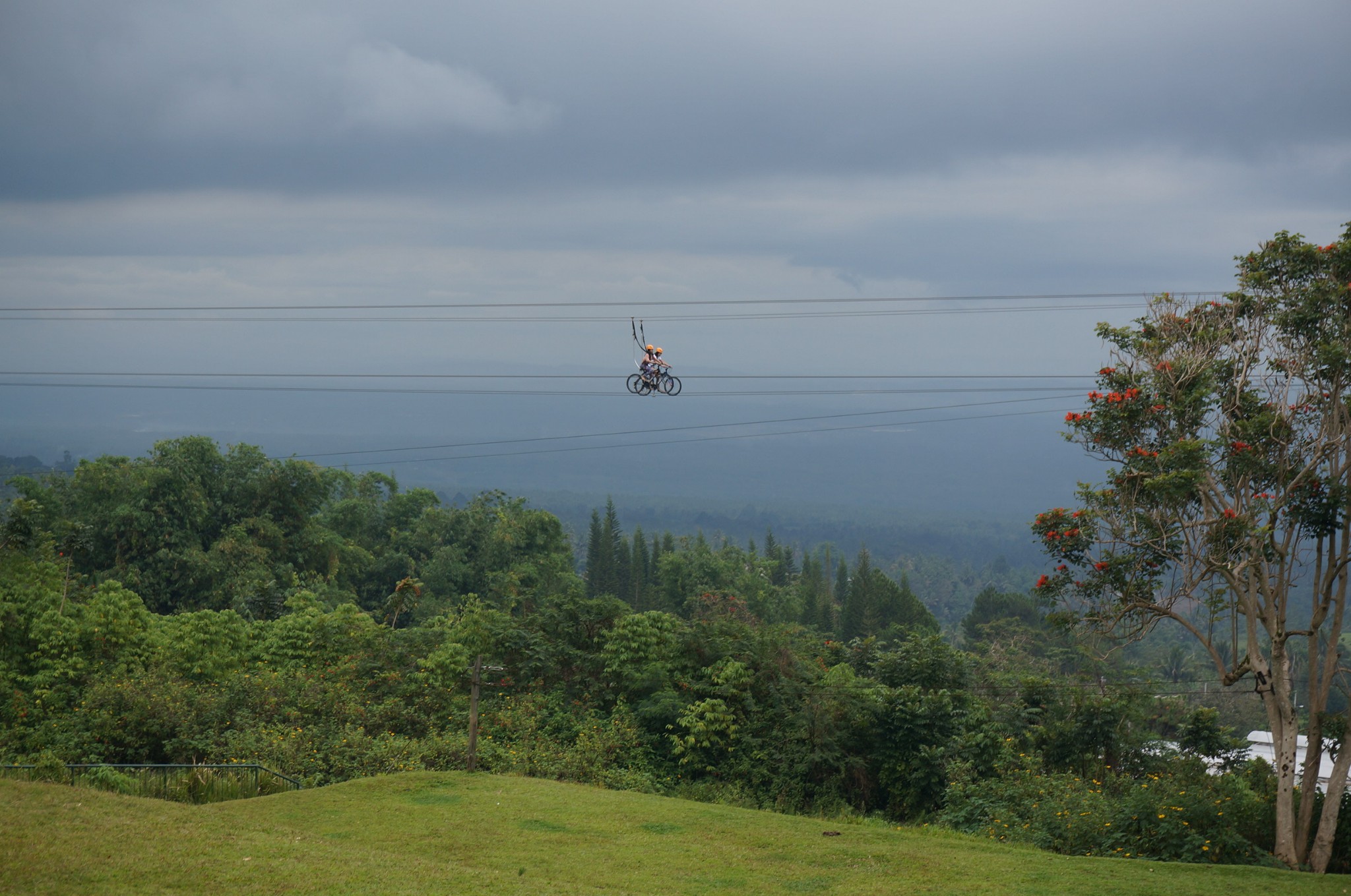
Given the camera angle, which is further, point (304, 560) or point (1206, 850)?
point (304, 560)

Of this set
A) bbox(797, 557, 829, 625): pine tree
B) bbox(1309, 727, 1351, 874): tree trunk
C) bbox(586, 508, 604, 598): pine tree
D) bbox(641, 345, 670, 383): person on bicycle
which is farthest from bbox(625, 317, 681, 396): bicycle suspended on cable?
bbox(586, 508, 604, 598): pine tree

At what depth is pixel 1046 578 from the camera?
674 inches

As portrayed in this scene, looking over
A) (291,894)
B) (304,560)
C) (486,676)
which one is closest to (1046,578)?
(291,894)

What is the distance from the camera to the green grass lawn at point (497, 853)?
12.9 m

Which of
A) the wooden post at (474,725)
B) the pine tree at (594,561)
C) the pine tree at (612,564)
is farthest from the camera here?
the pine tree at (594,561)

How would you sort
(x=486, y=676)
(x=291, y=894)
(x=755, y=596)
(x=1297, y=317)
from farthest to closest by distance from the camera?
(x=755, y=596), (x=486, y=676), (x=1297, y=317), (x=291, y=894)

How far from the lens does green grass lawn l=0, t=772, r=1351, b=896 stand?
1294 cm

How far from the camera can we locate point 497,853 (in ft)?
54.2

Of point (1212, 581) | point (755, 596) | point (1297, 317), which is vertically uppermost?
point (1297, 317)

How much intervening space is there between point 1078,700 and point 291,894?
24.0 metres

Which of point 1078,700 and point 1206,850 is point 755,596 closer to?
point 1078,700

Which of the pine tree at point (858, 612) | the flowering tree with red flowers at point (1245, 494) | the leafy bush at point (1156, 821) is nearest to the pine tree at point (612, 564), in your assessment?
the pine tree at point (858, 612)

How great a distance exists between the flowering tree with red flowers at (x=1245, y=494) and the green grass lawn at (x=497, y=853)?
3.35 metres

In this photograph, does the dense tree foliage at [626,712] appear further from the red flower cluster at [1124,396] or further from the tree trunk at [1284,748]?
the red flower cluster at [1124,396]
